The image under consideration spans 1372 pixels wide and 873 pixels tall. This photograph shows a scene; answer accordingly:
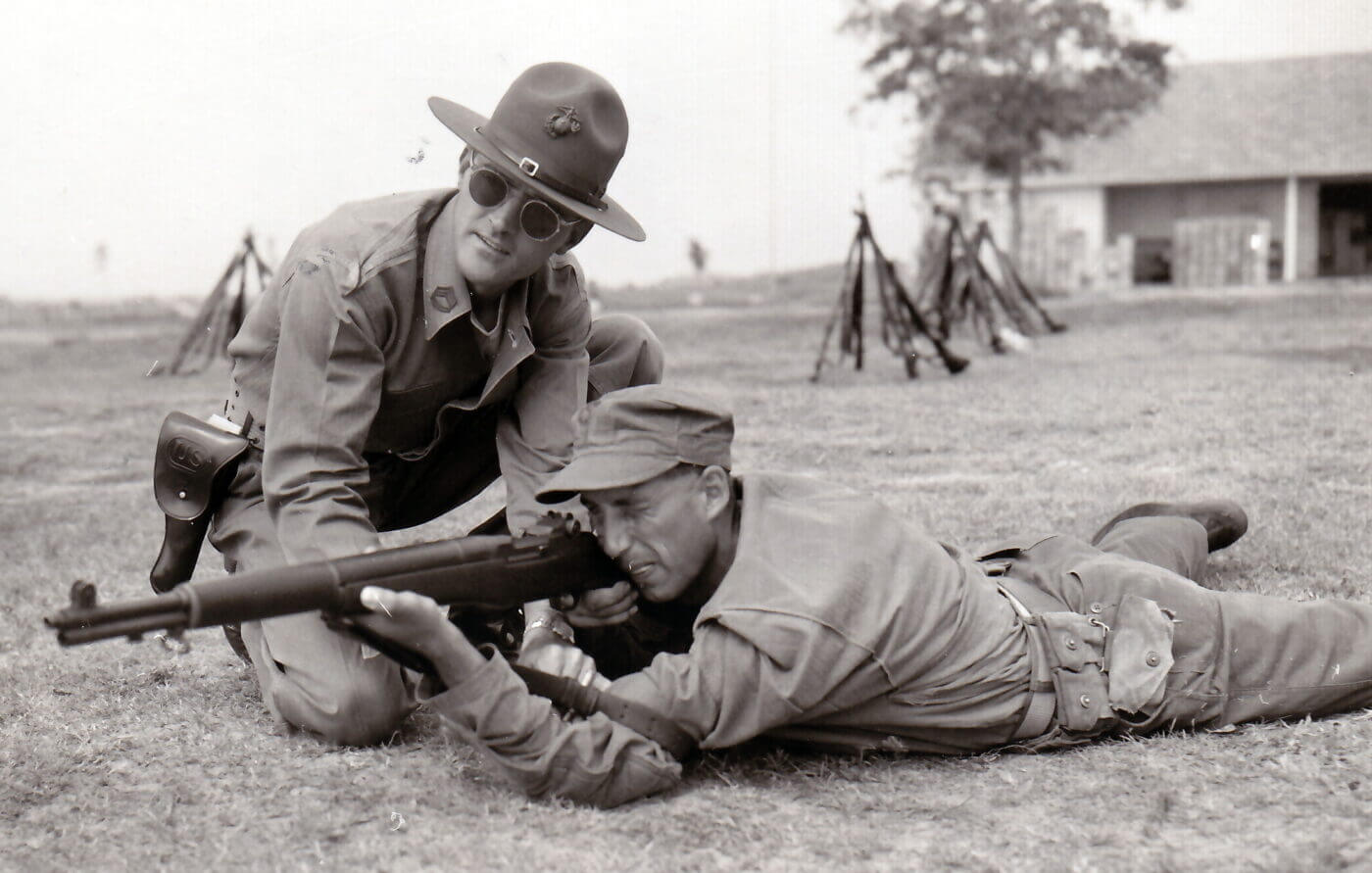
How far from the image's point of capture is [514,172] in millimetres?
3898

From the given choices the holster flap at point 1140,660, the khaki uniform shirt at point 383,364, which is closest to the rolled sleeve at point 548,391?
the khaki uniform shirt at point 383,364

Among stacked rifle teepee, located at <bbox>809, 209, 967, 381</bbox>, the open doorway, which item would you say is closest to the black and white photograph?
stacked rifle teepee, located at <bbox>809, 209, 967, 381</bbox>

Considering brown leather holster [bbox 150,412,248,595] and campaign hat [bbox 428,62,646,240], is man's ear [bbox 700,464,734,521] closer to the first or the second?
campaign hat [bbox 428,62,646,240]


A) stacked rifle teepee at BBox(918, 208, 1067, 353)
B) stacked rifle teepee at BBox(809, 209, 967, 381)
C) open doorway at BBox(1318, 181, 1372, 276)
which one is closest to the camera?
stacked rifle teepee at BBox(809, 209, 967, 381)

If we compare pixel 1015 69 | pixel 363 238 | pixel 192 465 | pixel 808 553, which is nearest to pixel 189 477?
pixel 192 465

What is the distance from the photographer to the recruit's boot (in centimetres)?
523

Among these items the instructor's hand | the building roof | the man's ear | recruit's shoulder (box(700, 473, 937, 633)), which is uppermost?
the building roof

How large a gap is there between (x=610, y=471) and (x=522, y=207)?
92 centimetres

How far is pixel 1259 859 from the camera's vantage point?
300cm

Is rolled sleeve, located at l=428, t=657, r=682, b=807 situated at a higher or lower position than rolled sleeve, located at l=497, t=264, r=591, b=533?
lower

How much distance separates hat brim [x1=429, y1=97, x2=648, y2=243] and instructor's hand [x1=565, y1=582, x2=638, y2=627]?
1037mm

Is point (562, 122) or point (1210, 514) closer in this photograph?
point (562, 122)

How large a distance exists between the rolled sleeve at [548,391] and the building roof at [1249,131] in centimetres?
3341

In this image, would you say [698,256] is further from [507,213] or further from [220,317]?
[507,213]
